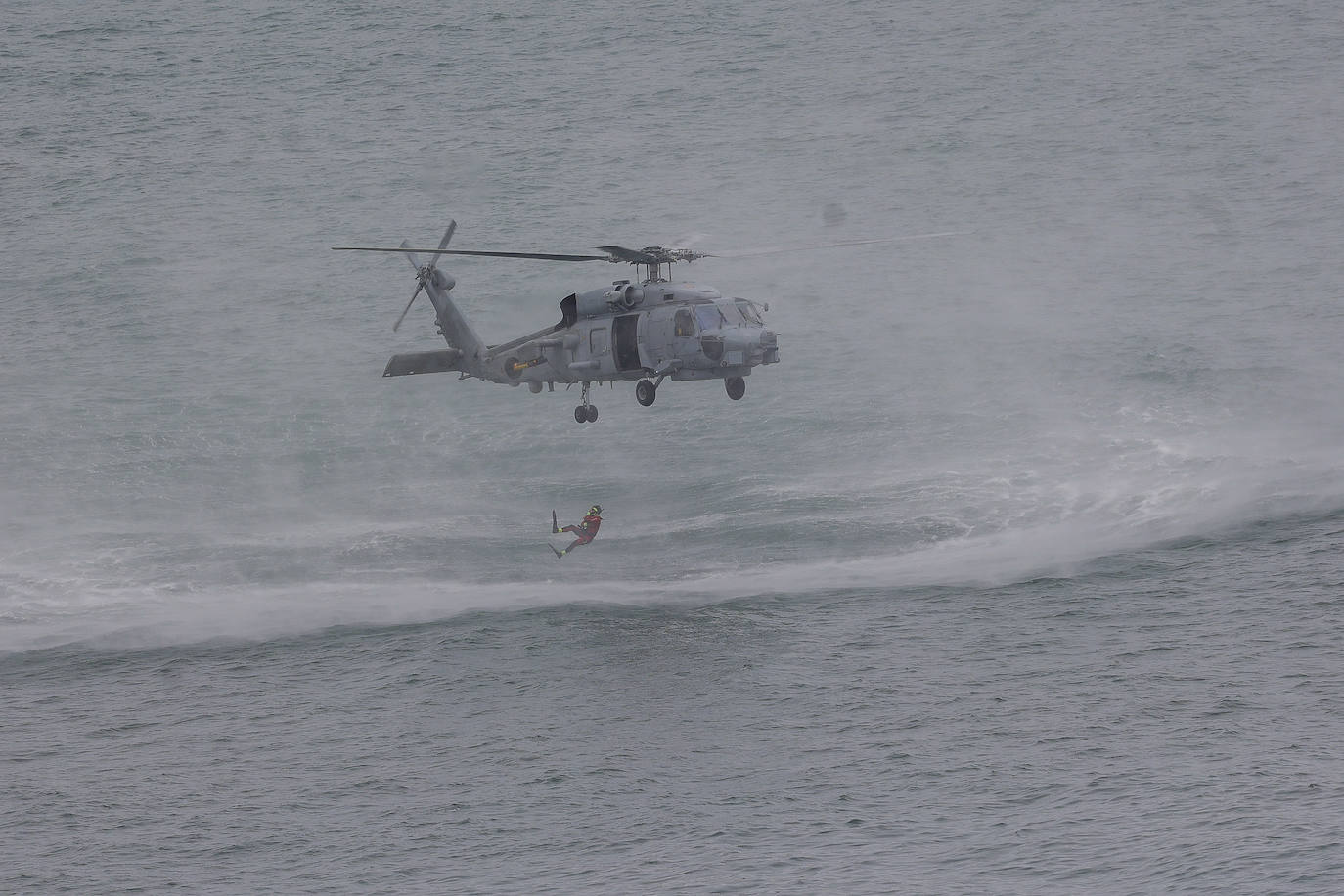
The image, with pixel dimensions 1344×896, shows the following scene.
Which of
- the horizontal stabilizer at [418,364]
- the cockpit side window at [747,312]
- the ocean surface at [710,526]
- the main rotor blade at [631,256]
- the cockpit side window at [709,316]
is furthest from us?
the ocean surface at [710,526]

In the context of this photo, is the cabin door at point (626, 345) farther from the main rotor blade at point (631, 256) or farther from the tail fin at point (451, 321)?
the tail fin at point (451, 321)

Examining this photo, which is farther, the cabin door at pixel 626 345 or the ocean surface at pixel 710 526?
the ocean surface at pixel 710 526

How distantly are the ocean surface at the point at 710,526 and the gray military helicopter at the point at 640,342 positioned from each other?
18.7 m

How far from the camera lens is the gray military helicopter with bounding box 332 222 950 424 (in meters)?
62.8

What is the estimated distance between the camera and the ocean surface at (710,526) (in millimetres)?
71688

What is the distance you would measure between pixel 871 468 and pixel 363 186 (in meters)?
87.1

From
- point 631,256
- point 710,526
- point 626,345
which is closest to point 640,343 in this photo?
point 626,345

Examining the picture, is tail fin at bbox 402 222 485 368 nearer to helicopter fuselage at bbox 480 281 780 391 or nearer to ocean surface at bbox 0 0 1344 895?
helicopter fuselage at bbox 480 281 780 391

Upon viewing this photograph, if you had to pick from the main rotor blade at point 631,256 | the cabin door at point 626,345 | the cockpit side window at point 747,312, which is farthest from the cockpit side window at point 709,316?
the cabin door at point 626,345

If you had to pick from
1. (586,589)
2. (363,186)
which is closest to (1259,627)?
(586,589)

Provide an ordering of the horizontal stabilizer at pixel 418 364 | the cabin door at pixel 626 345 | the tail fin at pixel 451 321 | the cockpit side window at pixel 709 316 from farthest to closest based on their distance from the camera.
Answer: the tail fin at pixel 451 321 < the horizontal stabilizer at pixel 418 364 < the cabin door at pixel 626 345 < the cockpit side window at pixel 709 316

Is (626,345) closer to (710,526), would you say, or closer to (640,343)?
(640,343)

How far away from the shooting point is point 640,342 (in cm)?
6488

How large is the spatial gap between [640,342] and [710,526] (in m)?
49.3
